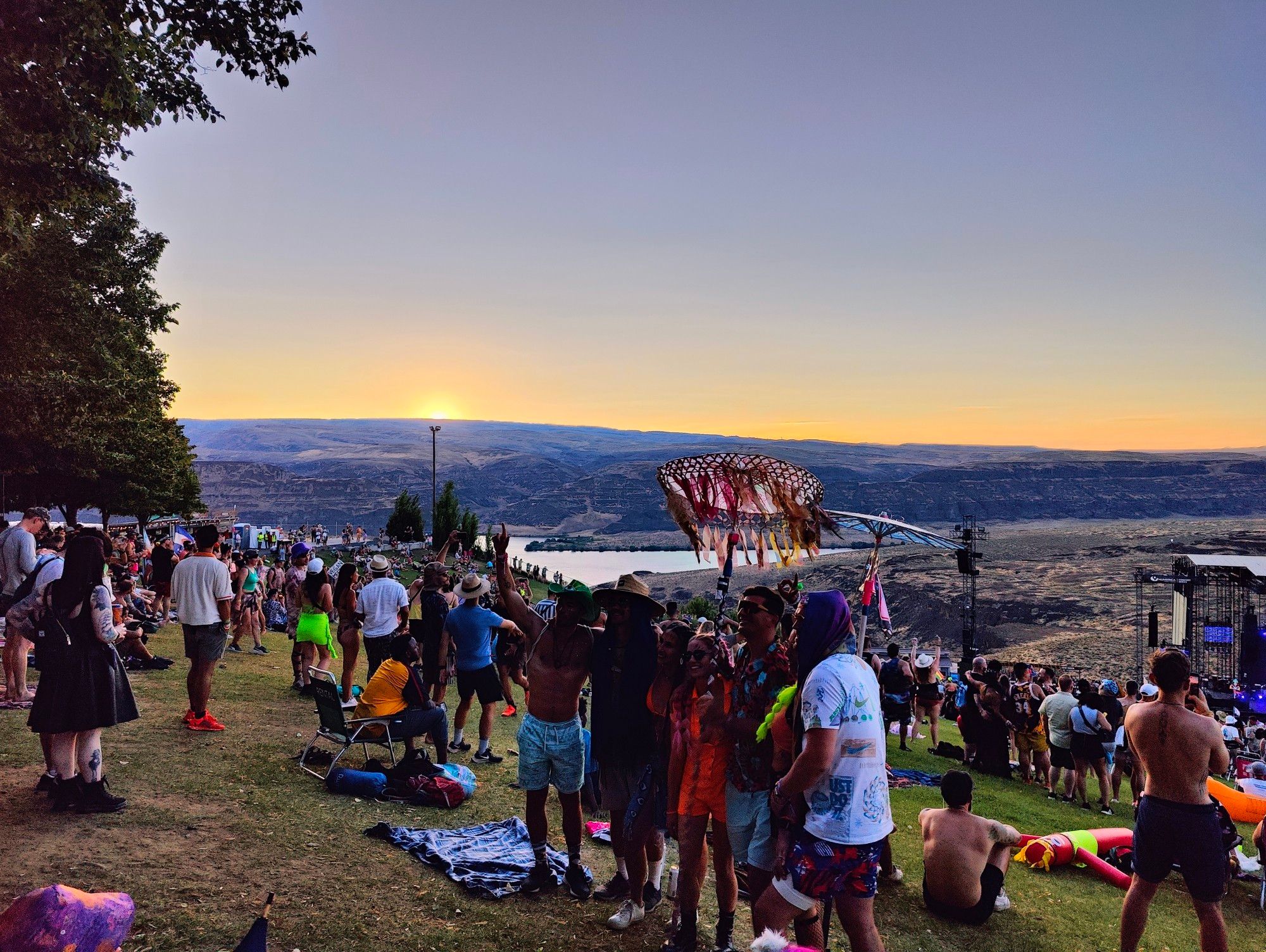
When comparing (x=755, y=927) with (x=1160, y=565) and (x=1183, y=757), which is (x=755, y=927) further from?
(x=1160, y=565)

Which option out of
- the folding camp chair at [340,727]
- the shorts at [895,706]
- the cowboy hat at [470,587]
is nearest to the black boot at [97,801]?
the folding camp chair at [340,727]

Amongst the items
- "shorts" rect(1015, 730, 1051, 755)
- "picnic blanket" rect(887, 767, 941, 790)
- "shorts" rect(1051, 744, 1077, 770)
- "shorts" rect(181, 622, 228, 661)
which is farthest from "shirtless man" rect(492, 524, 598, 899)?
"shorts" rect(1015, 730, 1051, 755)

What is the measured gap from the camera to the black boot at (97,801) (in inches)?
213

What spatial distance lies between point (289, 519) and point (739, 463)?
599 ft

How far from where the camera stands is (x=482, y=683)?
25.7 ft

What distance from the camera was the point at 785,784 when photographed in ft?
11.8

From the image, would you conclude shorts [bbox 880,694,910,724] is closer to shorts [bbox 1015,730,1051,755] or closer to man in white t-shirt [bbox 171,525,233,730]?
shorts [bbox 1015,730,1051,755]

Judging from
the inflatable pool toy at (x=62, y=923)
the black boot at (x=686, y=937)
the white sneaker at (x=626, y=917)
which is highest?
the inflatable pool toy at (x=62, y=923)

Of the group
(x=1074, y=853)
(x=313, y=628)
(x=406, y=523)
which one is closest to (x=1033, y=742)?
(x=1074, y=853)

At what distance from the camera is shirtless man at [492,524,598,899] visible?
506cm

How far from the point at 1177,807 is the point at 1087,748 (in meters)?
5.68

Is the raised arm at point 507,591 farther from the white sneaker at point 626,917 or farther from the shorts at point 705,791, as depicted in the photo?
the white sneaker at point 626,917

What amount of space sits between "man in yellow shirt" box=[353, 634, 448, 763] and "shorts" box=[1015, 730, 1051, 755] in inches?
303

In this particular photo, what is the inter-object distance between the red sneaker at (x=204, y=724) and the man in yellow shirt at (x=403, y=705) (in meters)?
1.78
